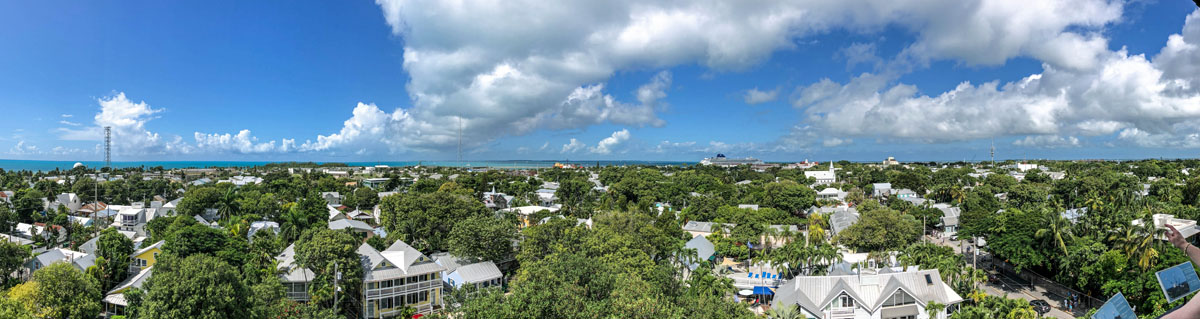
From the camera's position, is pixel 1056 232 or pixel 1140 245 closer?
pixel 1140 245

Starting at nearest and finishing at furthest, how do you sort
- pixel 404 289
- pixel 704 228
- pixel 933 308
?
pixel 933 308
pixel 404 289
pixel 704 228

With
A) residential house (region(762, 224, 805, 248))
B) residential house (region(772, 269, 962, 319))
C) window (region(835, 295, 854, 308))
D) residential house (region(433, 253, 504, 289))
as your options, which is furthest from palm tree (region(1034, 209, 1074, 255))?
residential house (region(433, 253, 504, 289))

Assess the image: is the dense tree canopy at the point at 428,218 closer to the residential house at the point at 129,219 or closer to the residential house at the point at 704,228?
the residential house at the point at 704,228

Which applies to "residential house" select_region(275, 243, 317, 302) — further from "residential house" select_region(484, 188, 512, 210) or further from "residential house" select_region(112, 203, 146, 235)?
"residential house" select_region(484, 188, 512, 210)

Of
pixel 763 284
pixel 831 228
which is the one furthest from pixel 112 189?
pixel 831 228

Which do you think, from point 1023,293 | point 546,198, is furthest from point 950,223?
point 546,198

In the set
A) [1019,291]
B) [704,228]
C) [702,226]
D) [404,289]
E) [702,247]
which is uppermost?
[702,226]

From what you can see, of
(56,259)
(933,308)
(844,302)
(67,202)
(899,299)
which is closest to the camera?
(933,308)

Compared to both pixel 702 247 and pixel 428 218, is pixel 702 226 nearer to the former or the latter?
pixel 702 247
